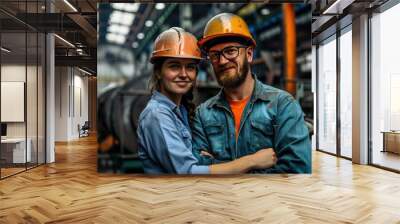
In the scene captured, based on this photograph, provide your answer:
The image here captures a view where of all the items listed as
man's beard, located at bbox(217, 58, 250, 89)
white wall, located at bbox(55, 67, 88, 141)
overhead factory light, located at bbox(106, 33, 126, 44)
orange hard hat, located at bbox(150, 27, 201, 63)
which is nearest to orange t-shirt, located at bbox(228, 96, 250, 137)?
man's beard, located at bbox(217, 58, 250, 89)

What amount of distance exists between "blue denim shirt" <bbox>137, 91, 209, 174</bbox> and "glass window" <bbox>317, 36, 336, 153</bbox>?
219 inches

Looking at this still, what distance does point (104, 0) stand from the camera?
307 inches

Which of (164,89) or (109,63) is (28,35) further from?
(164,89)

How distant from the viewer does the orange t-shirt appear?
581cm

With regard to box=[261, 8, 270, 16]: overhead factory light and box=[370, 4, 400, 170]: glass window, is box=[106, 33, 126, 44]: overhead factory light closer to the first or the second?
box=[261, 8, 270, 16]: overhead factory light

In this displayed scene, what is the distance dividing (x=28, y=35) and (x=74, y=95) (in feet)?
32.0

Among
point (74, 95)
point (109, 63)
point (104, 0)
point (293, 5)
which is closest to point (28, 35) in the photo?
point (104, 0)

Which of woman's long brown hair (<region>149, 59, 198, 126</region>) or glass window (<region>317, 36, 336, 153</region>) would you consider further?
glass window (<region>317, 36, 336, 153</region>)

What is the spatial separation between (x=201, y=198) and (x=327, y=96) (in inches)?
270

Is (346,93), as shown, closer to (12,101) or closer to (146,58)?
(146,58)

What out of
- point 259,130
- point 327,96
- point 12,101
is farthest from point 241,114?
point 327,96

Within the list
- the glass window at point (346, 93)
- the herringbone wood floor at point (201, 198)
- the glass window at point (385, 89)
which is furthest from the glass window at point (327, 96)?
the herringbone wood floor at point (201, 198)

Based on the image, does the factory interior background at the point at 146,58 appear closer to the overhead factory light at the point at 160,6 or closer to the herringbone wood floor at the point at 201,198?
the overhead factory light at the point at 160,6

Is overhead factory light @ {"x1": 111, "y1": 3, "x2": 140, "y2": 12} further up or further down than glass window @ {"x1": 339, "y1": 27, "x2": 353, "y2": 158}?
further up
